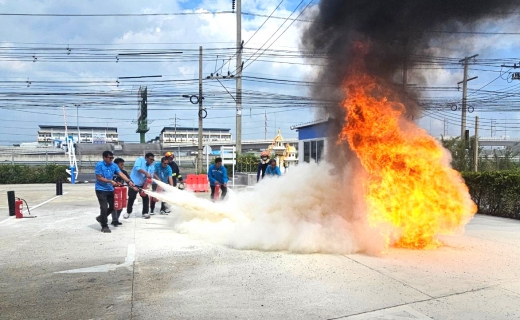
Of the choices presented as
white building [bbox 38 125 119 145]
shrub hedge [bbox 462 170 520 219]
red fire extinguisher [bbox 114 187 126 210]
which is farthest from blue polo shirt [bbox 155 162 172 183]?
white building [bbox 38 125 119 145]

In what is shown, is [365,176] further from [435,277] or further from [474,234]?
[474,234]

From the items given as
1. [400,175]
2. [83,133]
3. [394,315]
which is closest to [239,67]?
[400,175]

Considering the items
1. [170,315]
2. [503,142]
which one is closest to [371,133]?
[170,315]

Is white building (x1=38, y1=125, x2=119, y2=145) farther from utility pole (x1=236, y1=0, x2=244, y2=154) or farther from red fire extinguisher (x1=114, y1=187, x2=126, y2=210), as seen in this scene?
red fire extinguisher (x1=114, y1=187, x2=126, y2=210)

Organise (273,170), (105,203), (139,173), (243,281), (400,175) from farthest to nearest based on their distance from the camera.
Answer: (273,170) → (139,173) → (105,203) → (400,175) → (243,281)

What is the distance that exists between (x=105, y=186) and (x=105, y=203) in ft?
1.20

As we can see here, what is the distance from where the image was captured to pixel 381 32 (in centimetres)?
617

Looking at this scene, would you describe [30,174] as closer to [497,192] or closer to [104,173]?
[104,173]

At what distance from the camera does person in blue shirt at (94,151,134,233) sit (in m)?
7.65

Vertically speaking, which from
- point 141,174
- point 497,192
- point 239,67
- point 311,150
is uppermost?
point 239,67

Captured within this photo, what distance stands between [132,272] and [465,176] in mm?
9984

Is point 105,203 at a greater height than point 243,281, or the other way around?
point 105,203

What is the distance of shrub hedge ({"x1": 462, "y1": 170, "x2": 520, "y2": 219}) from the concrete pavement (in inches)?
115

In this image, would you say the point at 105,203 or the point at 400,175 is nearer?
the point at 400,175
